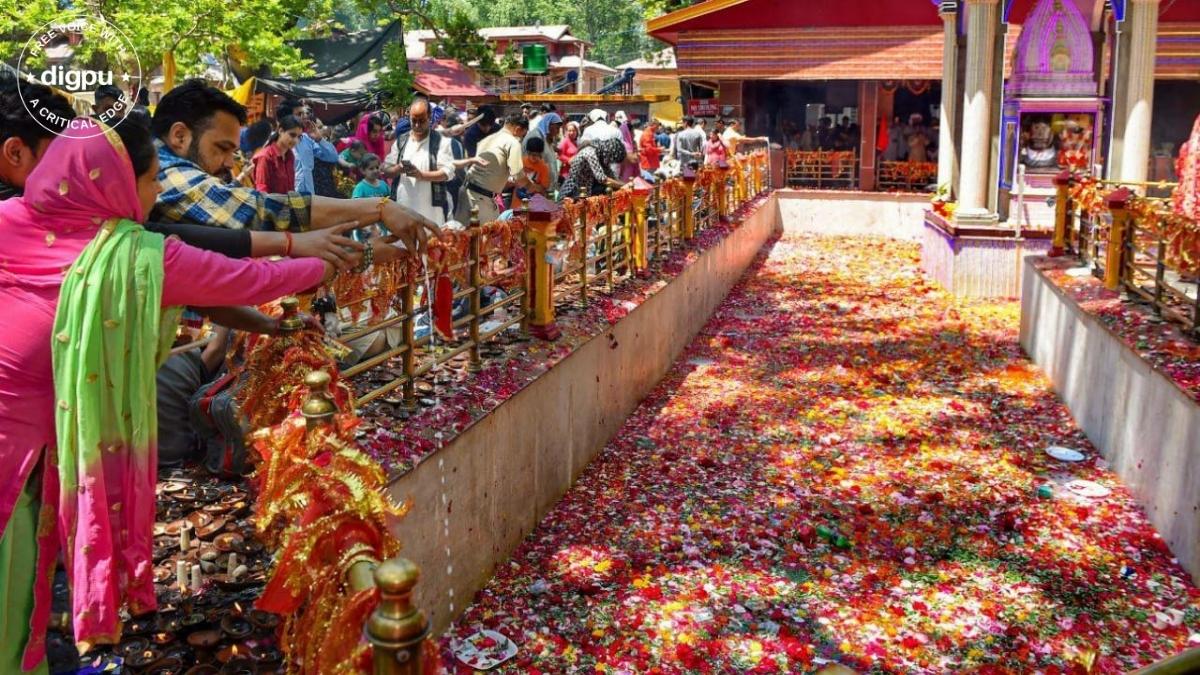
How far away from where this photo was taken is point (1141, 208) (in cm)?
772

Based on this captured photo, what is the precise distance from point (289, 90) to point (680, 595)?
57.8 ft

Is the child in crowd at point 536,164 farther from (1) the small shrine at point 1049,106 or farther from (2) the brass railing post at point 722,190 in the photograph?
(1) the small shrine at point 1049,106

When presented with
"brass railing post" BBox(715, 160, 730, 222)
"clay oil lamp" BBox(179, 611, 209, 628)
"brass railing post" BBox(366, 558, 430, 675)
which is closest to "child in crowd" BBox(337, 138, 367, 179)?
"brass railing post" BBox(715, 160, 730, 222)

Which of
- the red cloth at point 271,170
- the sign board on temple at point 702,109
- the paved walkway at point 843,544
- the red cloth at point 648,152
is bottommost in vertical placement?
the paved walkway at point 843,544

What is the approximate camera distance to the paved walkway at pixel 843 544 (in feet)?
15.2

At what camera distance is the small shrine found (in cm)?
1287

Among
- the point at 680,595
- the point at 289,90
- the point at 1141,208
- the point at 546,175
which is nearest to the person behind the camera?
the point at 680,595

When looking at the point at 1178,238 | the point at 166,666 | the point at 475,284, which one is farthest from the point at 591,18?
the point at 166,666

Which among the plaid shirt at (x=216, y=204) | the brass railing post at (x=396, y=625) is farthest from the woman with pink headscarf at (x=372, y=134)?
the brass railing post at (x=396, y=625)

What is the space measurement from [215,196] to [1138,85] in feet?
39.0

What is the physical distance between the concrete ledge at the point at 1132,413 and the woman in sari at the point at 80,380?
493cm

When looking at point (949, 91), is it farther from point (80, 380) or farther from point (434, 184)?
point (80, 380)

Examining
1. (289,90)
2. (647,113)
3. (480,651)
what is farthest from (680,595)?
(647,113)

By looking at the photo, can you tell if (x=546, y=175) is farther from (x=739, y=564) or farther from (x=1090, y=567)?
(x=1090, y=567)
